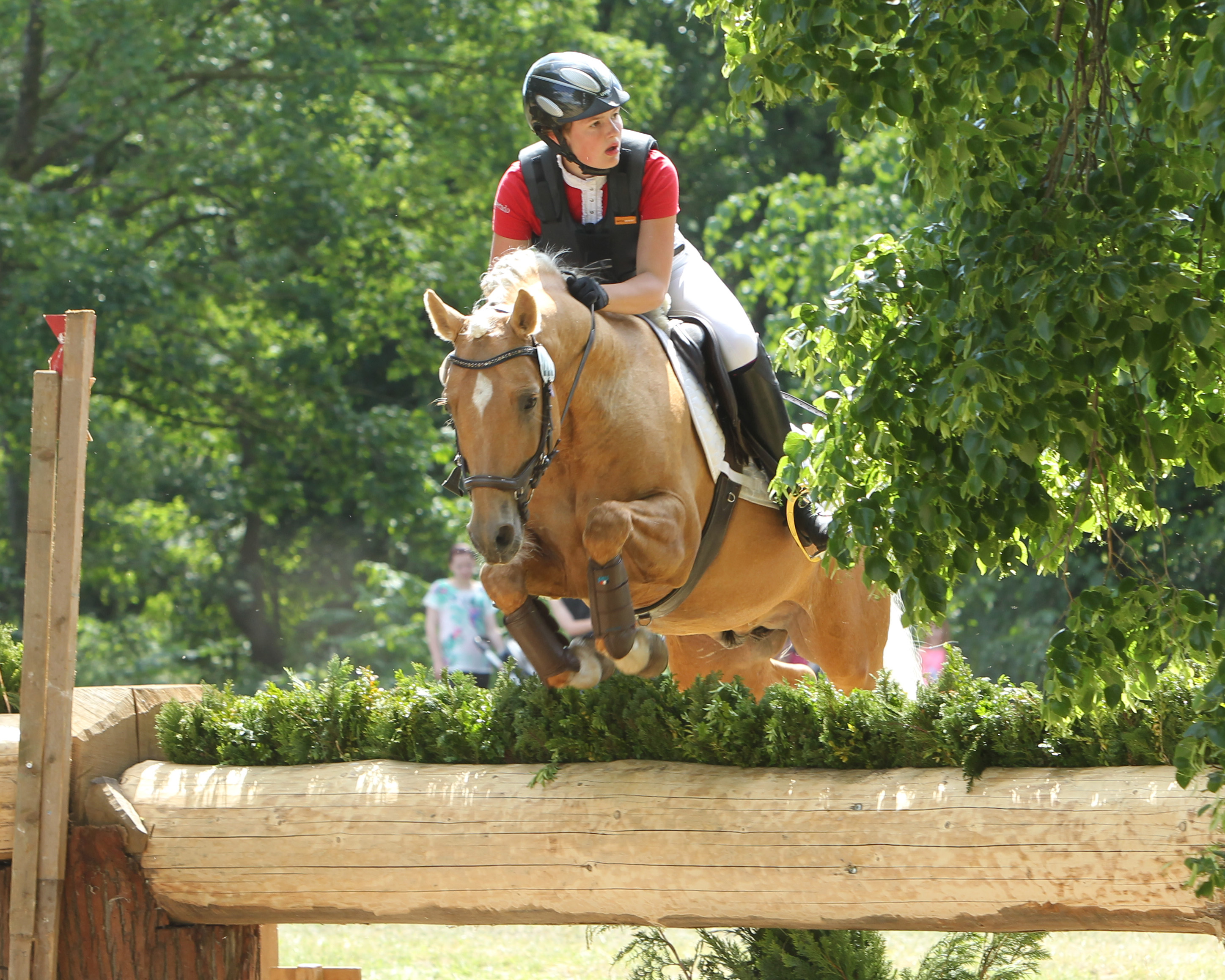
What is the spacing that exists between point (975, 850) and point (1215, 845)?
1.43 feet

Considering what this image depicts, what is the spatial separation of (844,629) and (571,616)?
4021 millimetres

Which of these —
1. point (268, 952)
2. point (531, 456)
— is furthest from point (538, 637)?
point (268, 952)

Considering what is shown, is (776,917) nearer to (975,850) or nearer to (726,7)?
(975,850)

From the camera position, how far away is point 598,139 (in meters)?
3.59

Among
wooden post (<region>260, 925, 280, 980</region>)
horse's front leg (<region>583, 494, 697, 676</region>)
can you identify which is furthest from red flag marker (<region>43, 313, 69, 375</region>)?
wooden post (<region>260, 925, 280, 980</region>)

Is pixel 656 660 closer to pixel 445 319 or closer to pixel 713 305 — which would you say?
pixel 445 319

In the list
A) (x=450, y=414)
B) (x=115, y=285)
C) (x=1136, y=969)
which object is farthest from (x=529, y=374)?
(x=115, y=285)

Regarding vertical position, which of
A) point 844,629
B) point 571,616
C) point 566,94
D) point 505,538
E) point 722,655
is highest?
point 566,94

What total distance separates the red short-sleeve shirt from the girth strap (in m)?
0.78

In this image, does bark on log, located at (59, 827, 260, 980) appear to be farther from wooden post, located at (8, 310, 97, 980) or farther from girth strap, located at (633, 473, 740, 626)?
girth strap, located at (633, 473, 740, 626)

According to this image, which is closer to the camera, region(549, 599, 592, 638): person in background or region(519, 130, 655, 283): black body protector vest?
region(519, 130, 655, 283): black body protector vest

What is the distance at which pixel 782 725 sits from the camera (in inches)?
114

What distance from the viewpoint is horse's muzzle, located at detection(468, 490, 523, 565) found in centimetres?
310

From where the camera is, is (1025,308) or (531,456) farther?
(531,456)
